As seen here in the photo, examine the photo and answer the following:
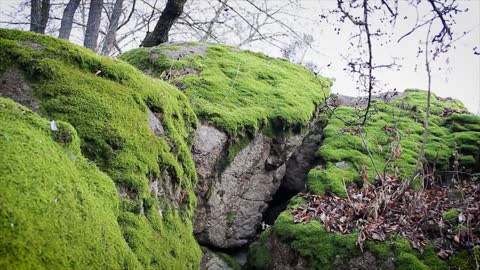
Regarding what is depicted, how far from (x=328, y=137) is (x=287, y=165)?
45.2 inches

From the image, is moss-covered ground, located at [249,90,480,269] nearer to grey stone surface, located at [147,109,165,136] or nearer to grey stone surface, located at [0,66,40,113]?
grey stone surface, located at [147,109,165,136]

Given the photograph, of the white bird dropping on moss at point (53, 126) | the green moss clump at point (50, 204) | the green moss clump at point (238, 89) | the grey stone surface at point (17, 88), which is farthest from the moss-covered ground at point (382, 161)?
the grey stone surface at point (17, 88)

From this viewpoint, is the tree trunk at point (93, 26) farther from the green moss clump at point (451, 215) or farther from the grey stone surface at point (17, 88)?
the green moss clump at point (451, 215)

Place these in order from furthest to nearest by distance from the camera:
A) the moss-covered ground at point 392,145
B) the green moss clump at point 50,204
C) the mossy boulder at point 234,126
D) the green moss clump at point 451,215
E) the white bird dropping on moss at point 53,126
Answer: the moss-covered ground at point 392,145 < the mossy boulder at point 234,126 < the green moss clump at point 451,215 < the white bird dropping on moss at point 53,126 < the green moss clump at point 50,204

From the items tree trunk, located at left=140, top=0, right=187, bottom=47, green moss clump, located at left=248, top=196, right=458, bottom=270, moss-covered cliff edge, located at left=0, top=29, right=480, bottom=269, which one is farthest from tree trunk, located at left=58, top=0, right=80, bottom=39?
green moss clump, located at left=248, top=196, right=458, bottom=270

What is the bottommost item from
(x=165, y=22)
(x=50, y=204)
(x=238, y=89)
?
(x=50, y=204)

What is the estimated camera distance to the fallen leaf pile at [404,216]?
4359mm

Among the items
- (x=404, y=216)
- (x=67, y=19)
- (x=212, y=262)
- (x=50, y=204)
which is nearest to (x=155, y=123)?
(x=50, y=204)

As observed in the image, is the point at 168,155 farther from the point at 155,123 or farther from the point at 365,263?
the point at 365,263

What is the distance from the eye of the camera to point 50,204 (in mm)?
1672

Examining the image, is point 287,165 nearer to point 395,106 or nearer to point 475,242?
point 475,242

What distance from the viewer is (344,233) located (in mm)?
4609

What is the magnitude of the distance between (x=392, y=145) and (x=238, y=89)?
317cm

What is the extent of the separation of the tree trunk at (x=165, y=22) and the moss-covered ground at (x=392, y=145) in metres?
3.83
